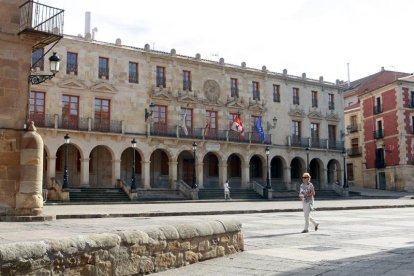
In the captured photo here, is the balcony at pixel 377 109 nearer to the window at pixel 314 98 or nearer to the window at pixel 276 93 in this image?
the window at pixel 314 98

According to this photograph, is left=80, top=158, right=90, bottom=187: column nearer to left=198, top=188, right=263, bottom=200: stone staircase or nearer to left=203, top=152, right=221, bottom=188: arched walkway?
left=198, top=188, right=263, bottom=200: stone staircase

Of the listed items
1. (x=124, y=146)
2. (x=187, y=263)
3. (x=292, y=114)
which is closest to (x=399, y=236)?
(x=187, y=263)

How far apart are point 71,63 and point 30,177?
2290cm

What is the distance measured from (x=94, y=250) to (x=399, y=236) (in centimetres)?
744

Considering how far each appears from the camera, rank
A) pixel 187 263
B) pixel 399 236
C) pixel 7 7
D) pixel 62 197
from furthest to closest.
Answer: pixel 62 197 < pixel 7 7 < pixel 399 236 < pixel 187 263

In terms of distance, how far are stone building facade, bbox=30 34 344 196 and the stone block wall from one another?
25.9 meters

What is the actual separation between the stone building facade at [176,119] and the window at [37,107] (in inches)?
2.5

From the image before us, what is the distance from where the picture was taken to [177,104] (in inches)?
1479

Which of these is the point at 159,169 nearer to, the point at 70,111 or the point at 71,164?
the point at 71,164

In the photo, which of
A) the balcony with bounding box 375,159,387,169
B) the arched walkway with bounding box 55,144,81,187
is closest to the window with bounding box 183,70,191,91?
the arched walkway with bounding box 55,144,81,187

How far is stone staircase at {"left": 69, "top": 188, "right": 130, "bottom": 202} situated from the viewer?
29270mm

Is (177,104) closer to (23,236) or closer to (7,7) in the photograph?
(7,7)

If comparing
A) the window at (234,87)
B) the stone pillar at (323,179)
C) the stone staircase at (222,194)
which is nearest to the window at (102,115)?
the stone staircase at (222,194)

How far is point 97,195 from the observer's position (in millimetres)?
30172
